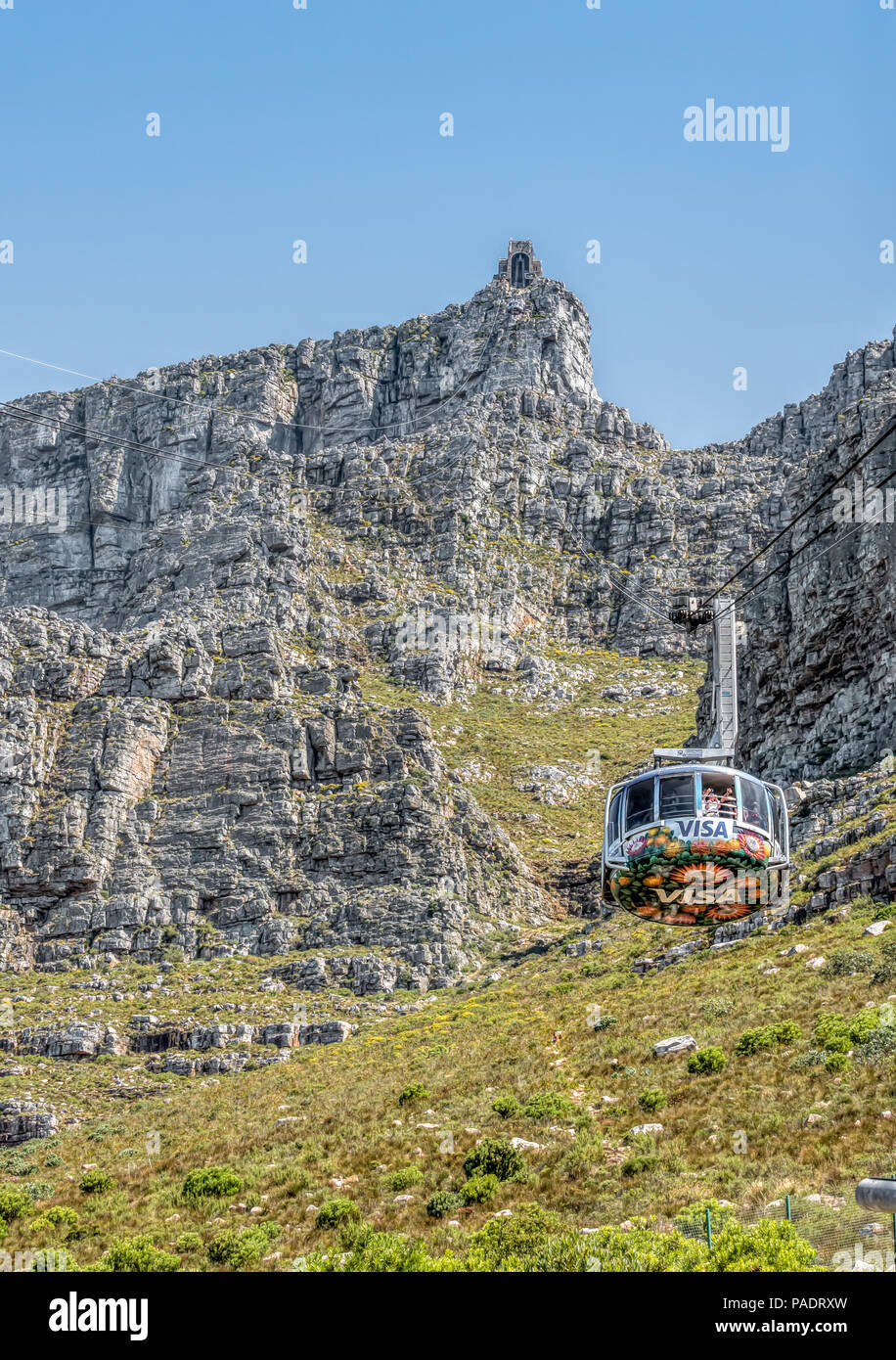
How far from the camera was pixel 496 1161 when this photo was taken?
37.2 metres

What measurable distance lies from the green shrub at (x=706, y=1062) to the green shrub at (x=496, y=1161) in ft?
22.3

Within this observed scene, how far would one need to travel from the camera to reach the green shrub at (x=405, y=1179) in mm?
37469

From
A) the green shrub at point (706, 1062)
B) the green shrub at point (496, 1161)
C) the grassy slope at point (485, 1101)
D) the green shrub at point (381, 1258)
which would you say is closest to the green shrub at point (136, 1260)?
the grassy slope at point (485, 1101)

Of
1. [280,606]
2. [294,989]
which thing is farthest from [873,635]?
[280,606]

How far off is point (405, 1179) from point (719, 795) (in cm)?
1700

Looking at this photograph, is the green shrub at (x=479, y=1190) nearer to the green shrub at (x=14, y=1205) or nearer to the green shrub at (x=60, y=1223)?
the green shrub at (x=60, y=1223)

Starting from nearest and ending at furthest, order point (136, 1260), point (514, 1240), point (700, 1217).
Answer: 1. point (700, 1217)
2. point (514, 1240)
3. point (136, 1260)

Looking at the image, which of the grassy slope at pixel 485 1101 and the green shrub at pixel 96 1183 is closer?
the grassy slope at pixel 485 1101

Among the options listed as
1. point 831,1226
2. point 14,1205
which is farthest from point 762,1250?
point 14,1205

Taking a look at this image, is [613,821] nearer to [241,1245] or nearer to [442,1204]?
[442,1204]

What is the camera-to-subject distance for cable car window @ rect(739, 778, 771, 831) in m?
27.4

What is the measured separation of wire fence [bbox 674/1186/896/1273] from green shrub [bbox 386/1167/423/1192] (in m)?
10.9
